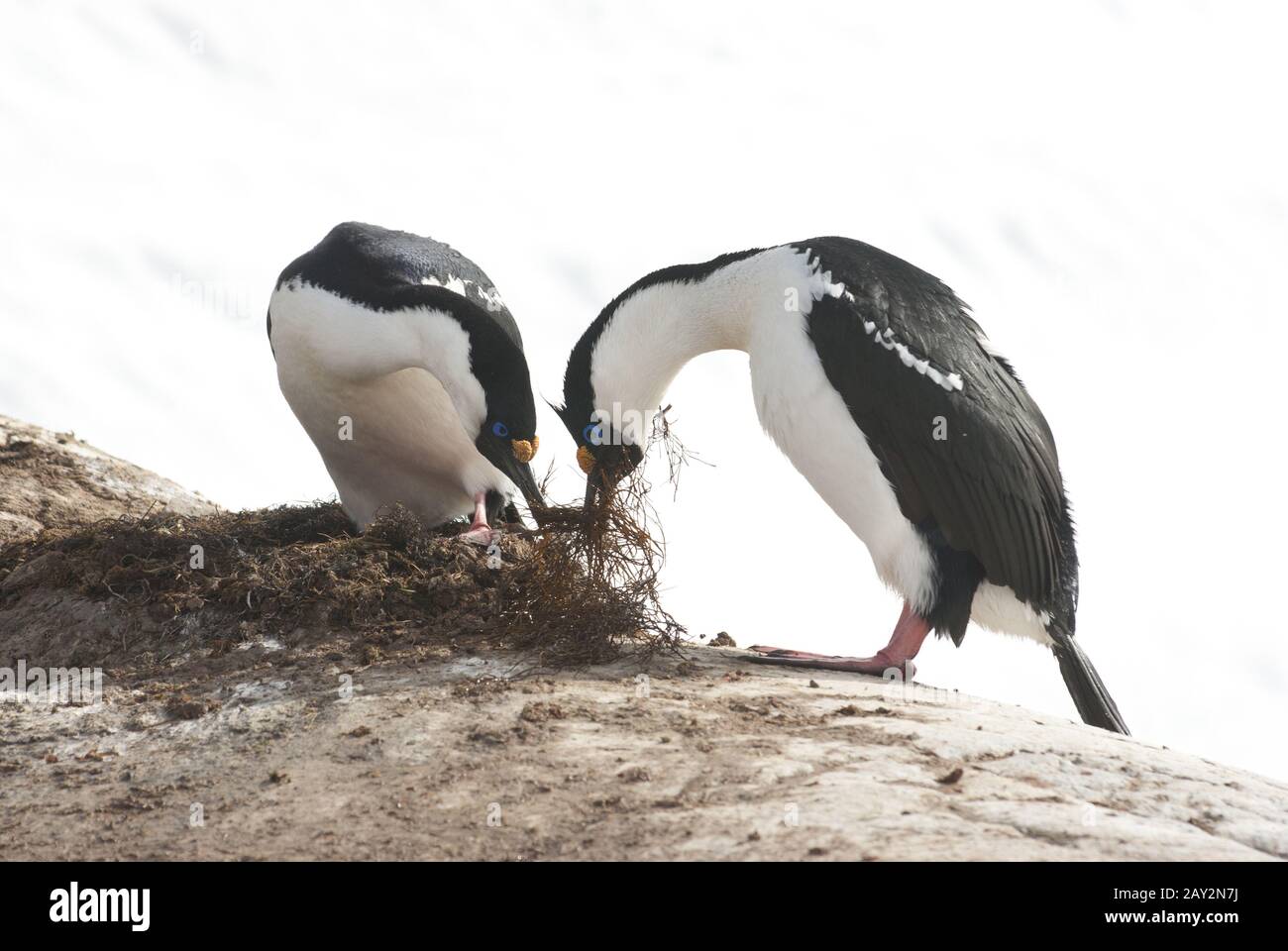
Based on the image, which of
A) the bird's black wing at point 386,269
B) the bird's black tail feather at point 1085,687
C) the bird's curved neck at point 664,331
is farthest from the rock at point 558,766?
the bird's black wing at point 386,269

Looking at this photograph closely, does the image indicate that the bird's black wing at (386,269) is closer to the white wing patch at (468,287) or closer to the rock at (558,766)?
the white wing patch at (468,287)

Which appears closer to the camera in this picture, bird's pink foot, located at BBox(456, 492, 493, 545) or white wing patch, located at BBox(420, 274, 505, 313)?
bird's pink foot, located at BBox(456, 492, 493, 545)

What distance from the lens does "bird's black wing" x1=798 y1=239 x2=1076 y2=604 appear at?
6133 mm

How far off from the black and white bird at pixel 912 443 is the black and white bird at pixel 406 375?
3.29 ft

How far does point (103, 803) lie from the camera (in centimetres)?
466

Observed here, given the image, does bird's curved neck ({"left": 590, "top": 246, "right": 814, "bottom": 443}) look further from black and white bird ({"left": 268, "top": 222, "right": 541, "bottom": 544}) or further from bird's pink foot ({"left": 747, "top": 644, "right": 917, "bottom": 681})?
bird's pink foot ({"left": 747, "top": 644, "right": 917, "bottom": 681})

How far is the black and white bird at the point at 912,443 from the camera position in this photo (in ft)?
20.2

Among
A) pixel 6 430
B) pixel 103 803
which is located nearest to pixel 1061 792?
pixel 103 803

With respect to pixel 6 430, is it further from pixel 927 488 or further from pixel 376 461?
pixel 927 488

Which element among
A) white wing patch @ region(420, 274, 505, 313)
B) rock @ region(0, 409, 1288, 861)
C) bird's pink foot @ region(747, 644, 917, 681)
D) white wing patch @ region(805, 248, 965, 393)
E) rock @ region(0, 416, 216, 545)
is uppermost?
white wing patch @ region(420, 274, 505, 313)

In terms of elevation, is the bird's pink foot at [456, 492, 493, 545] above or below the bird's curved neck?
below

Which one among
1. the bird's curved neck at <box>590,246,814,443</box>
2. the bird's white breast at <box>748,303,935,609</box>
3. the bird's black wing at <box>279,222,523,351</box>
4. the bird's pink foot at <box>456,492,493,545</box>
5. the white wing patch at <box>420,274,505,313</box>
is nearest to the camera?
the bird's white breast at <box>748,303,935,609</box>

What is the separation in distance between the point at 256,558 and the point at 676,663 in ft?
7.05

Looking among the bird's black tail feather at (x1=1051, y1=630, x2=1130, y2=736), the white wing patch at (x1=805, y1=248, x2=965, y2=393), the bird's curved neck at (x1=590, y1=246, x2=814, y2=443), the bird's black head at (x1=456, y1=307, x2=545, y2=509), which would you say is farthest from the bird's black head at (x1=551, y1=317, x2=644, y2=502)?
the bird's black tail feather at (x1=1051, y1=630, x2=1130, y2=736)
